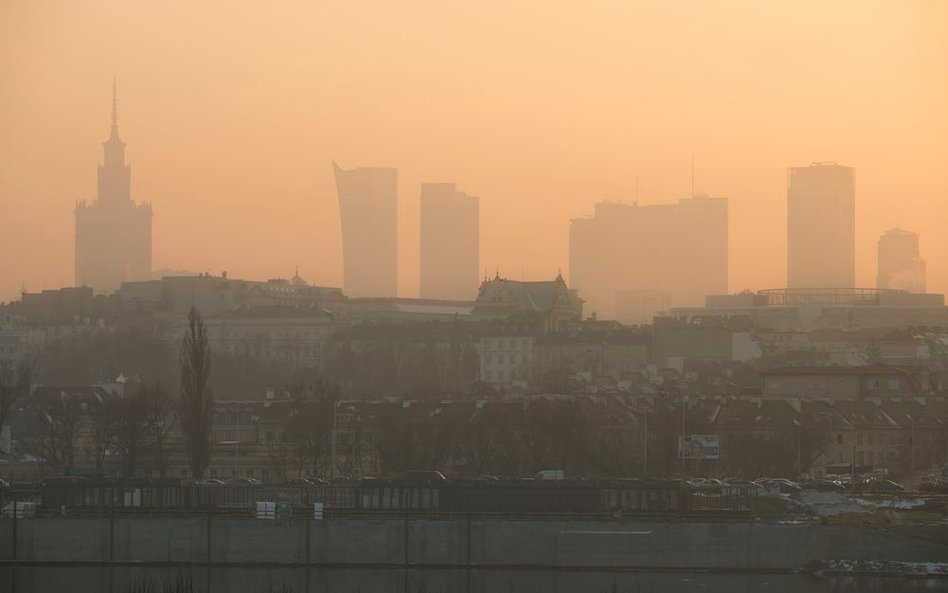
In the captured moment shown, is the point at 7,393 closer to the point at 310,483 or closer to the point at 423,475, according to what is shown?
the point at 310,483

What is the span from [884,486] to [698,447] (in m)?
8.72

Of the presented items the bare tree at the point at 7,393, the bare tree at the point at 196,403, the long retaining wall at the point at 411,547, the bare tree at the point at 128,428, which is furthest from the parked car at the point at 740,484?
the bare tree at the point at 7,393

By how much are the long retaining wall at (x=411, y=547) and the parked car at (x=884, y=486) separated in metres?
10.5

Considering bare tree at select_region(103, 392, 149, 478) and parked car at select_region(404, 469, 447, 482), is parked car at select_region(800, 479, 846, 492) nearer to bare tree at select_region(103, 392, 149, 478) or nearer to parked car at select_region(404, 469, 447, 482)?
parked car at select_region(404, 469, 447, 482)

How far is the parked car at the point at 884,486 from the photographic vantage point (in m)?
60.6

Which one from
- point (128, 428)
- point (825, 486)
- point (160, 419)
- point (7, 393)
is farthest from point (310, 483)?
point (160, 419)

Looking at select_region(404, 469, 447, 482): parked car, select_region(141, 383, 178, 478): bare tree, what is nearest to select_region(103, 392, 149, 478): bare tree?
select_region(141, 383, 178, 478): bare tree

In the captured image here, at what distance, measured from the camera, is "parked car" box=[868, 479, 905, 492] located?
60594 millimetres

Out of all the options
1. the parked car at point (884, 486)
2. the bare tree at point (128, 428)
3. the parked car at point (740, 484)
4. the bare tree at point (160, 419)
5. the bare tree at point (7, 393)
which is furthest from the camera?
the bare tree at point (160, 419)

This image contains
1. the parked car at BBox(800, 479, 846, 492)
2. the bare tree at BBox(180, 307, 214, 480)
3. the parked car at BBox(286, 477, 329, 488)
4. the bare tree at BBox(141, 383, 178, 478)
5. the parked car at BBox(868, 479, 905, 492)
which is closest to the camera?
the parked car at BBox(286, 477, 329, 488)

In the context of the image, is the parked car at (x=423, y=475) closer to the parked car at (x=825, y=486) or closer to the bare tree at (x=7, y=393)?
the parked car at (x=825, y=486)

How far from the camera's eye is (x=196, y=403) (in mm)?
64062

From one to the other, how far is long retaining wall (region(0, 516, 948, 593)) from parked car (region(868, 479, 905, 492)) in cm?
1052

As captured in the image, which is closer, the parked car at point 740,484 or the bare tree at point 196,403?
the parked car at point 740,484
